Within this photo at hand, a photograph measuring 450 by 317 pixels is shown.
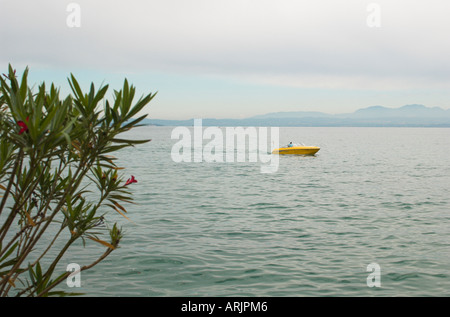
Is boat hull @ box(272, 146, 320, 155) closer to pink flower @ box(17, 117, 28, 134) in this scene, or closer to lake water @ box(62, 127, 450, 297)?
lake water @ box(62, 127, 450, 297)

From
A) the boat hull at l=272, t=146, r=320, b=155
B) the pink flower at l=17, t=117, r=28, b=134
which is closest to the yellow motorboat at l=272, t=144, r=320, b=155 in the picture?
the boat hull at l=272, t=146, r=320, b=155

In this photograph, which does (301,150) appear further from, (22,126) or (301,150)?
(22,126)

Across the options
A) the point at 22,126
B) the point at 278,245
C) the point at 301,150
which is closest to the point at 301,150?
the point at 301,150

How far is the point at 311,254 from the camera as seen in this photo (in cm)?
1324

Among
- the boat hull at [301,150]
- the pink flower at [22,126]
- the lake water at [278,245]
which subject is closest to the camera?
the pink flower at [22,126]

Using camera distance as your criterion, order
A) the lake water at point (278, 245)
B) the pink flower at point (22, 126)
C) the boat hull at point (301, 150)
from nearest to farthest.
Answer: the pink flower at point (22, 126) < the lake water at point (278, 245) < the boat hull at point (301, 150)

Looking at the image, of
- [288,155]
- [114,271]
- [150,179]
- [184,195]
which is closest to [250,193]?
[184,195]

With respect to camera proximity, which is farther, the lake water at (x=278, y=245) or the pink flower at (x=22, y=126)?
the lake water at (x=278, y=245)

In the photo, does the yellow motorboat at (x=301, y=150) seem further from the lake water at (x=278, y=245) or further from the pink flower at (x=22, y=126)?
the pink flower at (x=22, y=126)

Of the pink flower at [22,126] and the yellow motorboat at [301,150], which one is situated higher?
the pink flower at [22,126]

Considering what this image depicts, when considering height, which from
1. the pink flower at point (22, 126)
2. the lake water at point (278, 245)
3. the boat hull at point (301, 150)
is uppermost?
the pink flower at point (22, 126)

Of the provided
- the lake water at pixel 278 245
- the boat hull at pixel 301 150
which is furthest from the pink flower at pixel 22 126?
the boat hull at pixel 301 150
